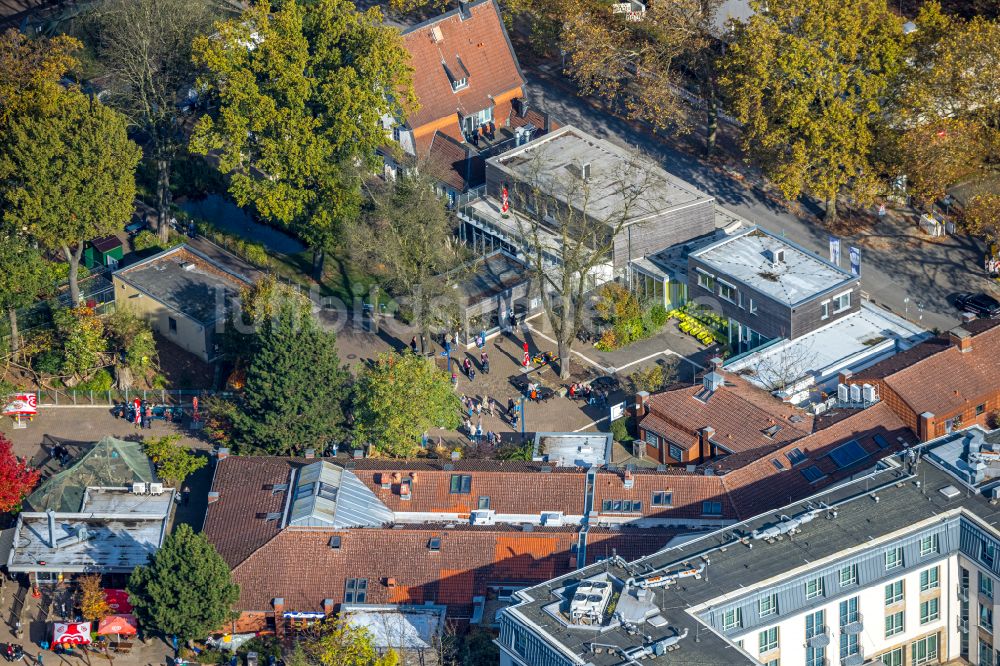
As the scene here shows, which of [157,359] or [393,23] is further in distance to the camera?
[393,23]

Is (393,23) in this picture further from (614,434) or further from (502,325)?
(614,434)

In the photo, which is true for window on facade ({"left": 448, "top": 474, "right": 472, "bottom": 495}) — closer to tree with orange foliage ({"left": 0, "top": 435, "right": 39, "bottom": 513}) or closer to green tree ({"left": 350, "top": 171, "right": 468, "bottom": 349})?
green tree ({"left": 350, "top": 171, "right": 468, "bottom": 349})

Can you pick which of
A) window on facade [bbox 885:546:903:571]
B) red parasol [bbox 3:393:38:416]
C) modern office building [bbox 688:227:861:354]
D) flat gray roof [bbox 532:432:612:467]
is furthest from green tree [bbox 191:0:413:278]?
window on facade [bbox 885:546:903:571]

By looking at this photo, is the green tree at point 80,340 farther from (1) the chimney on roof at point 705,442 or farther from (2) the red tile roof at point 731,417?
(1) the chimney on roof at point 705,442

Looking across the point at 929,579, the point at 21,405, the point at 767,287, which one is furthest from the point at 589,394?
the point at 21,405

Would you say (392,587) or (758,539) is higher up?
(758,539)

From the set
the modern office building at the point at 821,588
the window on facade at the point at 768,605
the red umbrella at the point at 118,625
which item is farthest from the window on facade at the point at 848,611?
the red umbrella at the point at 118,625

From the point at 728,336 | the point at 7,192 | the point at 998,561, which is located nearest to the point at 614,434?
the point at 728,336
